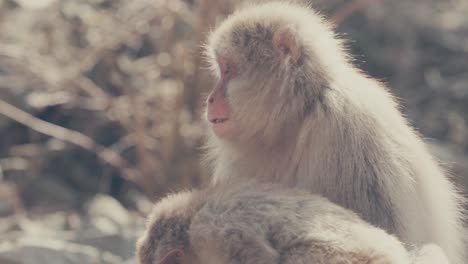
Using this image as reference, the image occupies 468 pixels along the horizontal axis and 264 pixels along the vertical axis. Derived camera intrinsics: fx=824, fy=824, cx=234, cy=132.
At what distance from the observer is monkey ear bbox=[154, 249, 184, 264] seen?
11.1 ft

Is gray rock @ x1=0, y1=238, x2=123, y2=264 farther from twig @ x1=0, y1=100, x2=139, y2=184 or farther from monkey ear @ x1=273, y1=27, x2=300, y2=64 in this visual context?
twig @ x1=0, y1=100, x2=139, y2=184

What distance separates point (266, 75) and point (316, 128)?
43cm

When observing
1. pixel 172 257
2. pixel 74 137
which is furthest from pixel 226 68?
pixel 74 137

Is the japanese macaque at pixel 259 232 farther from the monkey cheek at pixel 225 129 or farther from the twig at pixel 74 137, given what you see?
the twig at pixel 74 137

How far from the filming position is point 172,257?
3.40 meters

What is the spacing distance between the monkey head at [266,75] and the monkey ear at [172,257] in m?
0.96

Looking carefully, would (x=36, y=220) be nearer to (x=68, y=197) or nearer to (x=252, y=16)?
(x=68, y=197)

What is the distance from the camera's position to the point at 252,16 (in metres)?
4.36

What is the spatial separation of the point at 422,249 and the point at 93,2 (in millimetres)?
5108

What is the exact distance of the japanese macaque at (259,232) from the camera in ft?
10.4

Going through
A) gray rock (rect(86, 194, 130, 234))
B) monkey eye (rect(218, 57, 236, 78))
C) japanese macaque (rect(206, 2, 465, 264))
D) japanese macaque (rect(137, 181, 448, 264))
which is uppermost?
gray rock (rect(86, 194, 130, 234))

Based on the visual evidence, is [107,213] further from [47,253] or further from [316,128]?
[316,128]

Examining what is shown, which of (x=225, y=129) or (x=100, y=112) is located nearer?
(x=225, y=129)

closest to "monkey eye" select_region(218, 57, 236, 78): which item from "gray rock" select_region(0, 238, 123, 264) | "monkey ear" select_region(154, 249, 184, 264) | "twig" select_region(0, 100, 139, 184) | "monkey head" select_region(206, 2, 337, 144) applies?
"monkey head" select_region(206, 2, 337, 144)
